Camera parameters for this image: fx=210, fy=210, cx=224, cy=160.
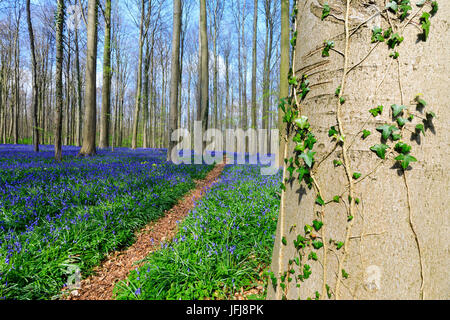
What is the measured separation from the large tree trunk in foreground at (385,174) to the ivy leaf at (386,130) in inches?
0.8

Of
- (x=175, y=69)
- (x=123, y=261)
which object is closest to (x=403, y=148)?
(x=123, y=261)

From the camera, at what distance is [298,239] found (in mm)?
1136

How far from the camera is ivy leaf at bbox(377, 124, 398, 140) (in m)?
0.93

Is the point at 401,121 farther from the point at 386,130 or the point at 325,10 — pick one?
the point at 325,10

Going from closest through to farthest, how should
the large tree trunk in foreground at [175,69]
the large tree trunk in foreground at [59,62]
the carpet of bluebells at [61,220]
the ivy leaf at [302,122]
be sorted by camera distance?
the ivy leaf at [302,122] → the carpet of bluebells at [61,220] → the large tree trunk in foreground at [59,62] → the large tree trunk in foreground at [175,69]

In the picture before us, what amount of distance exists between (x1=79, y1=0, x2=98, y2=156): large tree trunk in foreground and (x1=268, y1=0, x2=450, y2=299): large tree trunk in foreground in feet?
37.9

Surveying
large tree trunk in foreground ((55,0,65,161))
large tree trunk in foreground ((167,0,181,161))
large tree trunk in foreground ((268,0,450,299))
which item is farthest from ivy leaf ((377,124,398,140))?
large tree trunk in foreground ((55,0,65,161))

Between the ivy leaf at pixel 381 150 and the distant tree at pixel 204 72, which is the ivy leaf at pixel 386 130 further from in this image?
the distant tree at pixel 204 72

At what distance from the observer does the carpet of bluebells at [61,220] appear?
2.30m

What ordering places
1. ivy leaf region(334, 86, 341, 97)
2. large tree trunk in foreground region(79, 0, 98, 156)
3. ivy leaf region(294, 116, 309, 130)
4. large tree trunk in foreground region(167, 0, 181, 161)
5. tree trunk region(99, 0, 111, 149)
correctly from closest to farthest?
ivy leaf region(334, 86, 341, 97), ivy leaf region(294, 116, 309, 130), large tree trunk in foreground region(167, 0, 181, 161), large tree trunk in foreground region(79, 0, 98, 156), tree trunk region(99, 0, 111, 149)

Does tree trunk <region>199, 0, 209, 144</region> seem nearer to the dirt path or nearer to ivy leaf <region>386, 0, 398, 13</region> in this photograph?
the dirt path

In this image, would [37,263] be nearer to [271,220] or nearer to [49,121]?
[271,220]

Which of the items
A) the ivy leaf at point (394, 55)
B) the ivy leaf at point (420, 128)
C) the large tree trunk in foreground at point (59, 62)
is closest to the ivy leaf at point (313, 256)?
the ivy leaf at point (420, 128)
